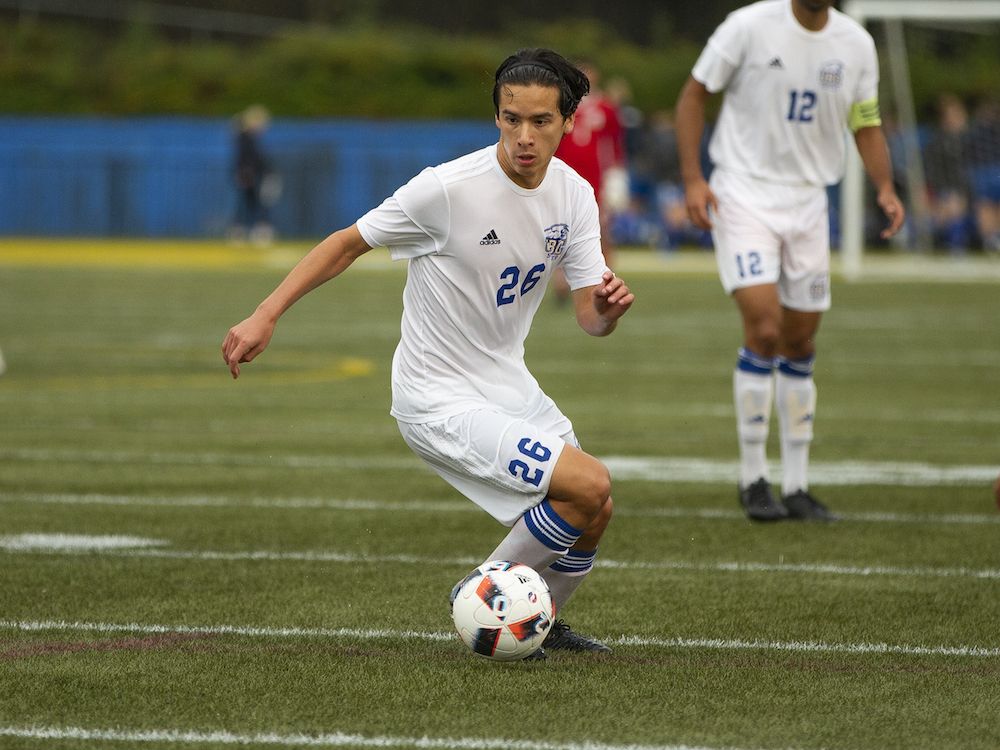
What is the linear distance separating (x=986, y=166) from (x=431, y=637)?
24.4 metres

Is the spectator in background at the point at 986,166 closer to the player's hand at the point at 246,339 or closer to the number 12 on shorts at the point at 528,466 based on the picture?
the number 12 on shorts at the point at 528,466

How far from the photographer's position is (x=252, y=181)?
3422 centimetres

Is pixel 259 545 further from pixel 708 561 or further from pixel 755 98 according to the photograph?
pixel 755 98

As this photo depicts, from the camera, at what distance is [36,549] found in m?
6.91

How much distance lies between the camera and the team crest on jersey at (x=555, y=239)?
215 inches

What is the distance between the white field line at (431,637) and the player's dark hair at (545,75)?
152 centimetres

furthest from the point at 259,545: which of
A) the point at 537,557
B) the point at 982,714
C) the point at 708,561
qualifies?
the point at 982,714

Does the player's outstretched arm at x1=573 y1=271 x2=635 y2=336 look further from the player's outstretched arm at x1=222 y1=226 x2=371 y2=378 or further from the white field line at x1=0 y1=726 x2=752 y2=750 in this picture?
the white field line at x1=0 y1=726 x2=752 y2=750

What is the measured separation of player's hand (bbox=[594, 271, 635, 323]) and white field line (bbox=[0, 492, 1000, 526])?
8.93 feet

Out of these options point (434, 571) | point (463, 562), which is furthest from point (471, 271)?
point (463, 562)

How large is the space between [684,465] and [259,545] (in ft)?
9.61

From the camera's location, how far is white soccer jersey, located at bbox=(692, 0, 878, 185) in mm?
8297

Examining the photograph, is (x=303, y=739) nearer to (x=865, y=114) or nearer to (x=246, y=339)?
(x=246, y=339)

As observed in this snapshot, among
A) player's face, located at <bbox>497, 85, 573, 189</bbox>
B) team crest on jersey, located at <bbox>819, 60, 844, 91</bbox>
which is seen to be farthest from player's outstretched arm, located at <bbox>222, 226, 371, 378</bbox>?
team crest on jersey, located at <bbox>819, 60, 844, 91</bbox>
